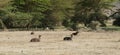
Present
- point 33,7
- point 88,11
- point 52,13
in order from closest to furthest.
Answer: point 33,7 < point 52,13 < point 88,11

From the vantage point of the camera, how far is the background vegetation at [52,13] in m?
64.9

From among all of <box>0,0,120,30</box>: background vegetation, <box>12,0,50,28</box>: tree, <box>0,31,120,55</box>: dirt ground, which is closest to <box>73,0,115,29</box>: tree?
<box>0,0,120,30</box>: background vegetation

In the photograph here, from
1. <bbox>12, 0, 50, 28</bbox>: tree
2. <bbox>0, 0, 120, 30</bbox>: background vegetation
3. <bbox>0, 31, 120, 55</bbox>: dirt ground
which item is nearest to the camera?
<bbox>0, 31, 120, 55</bbox>: dirt ground

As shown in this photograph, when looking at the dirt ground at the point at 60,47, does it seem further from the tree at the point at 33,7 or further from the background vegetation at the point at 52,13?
the tree at the point at 33,7

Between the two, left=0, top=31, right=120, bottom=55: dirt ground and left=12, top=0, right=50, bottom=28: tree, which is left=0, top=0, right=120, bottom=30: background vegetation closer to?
A: left=12, top=0, right=50, bottom=28: tree

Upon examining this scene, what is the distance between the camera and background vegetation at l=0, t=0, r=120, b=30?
64.9m

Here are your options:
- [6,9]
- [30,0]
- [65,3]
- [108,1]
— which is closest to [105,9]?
[108,1]

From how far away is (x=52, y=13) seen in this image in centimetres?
6912

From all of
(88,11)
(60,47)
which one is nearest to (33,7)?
(88,11)

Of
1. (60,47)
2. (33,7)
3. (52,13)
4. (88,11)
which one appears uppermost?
(60,47)

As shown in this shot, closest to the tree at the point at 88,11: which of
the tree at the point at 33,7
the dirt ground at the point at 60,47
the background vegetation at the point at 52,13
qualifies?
the background vegetation at the point at 52,13

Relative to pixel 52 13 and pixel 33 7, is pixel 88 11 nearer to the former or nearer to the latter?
pixel 52 13

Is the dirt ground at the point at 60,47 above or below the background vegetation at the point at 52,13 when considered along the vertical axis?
above

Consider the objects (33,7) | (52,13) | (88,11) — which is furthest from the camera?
(88,11)
